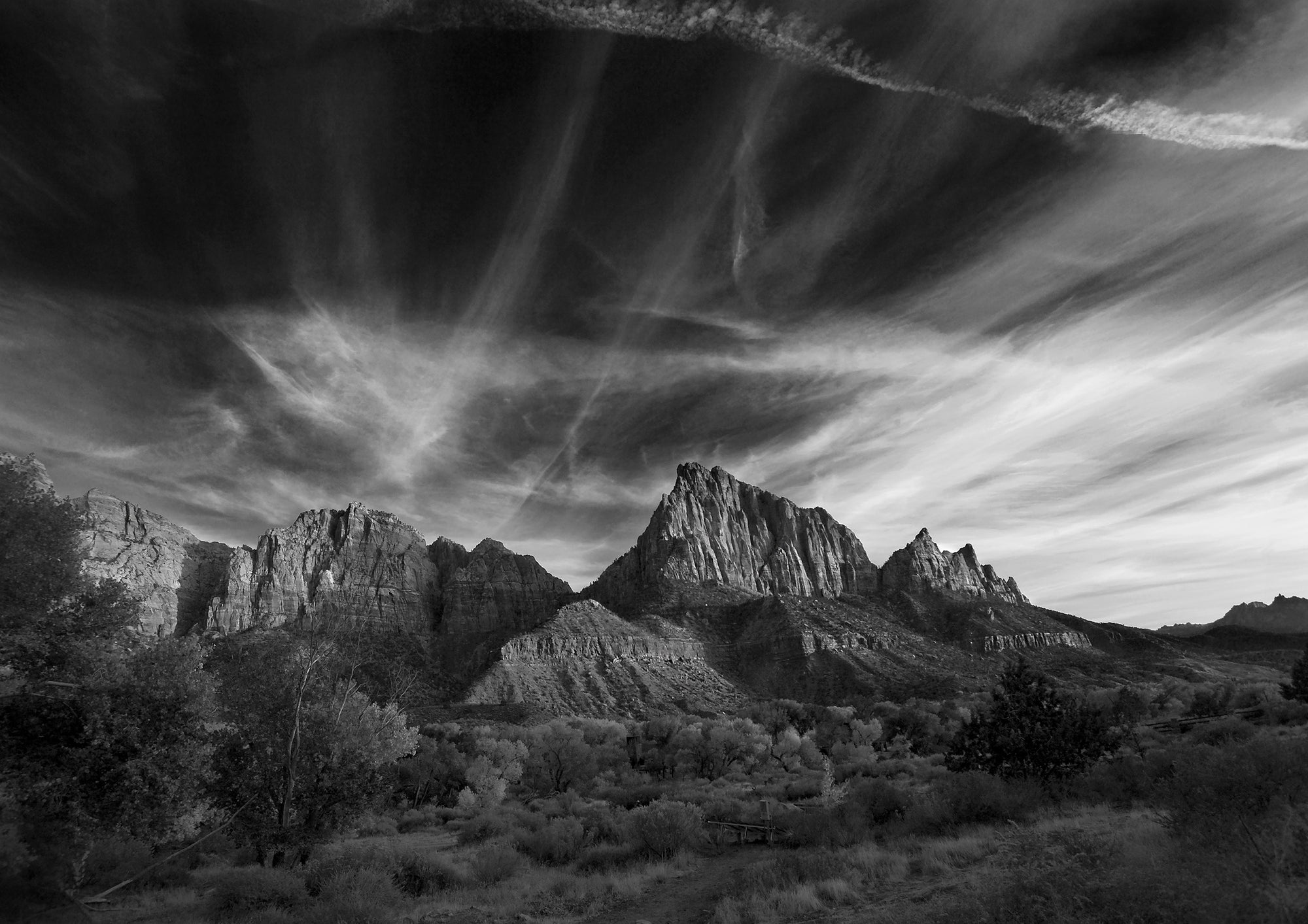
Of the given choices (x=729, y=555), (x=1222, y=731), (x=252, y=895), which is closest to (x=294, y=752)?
(x=252, y=895)

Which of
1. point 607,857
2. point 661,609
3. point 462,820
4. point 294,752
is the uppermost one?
point 661,609

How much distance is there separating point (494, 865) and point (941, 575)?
16191 cm

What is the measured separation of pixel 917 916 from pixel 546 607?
17431 cm

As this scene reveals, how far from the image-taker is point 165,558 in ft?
547

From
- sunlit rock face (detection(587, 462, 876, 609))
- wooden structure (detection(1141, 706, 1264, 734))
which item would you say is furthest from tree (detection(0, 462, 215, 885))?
sunlit rock face (detection(587, 462, 876, 609))

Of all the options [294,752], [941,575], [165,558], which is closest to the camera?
[294,752]

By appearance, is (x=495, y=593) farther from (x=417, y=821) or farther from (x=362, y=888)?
(x=362, y=888)

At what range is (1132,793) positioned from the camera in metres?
18.0

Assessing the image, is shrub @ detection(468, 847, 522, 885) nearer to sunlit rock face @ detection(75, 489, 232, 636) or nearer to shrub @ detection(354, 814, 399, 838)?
shrub @ detection(354, 814, 399, 838)

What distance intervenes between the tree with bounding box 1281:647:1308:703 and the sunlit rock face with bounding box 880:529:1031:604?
10368cm

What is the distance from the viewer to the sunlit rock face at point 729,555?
504ft

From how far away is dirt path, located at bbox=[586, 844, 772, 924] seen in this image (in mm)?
13117

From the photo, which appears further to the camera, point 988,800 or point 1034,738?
point 1034,738

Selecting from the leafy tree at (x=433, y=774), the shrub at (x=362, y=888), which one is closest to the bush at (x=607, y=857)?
the shrub at (x=362, y=888)
